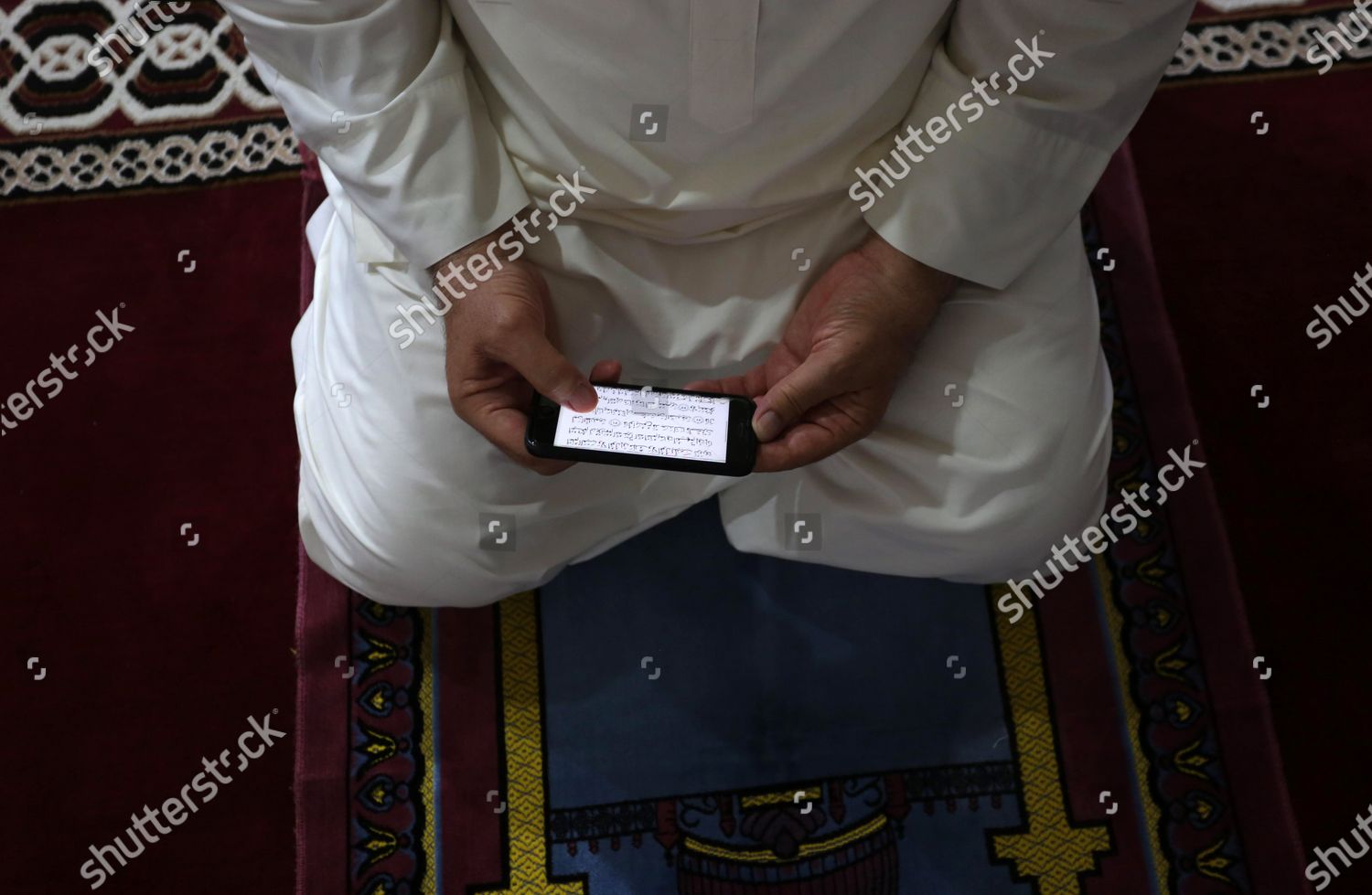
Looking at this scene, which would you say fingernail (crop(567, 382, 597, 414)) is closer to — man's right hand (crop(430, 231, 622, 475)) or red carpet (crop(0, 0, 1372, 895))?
man's right hand (crop(430, 231, 622, 475))

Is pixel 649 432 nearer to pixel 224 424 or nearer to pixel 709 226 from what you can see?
pixel 709 226

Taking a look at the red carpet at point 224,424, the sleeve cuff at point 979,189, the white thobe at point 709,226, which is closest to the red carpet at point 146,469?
the red carpet at point 224,424

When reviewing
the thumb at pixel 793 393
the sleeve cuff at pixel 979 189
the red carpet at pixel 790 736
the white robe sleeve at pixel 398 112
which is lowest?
the red carpet at pixel 790 736

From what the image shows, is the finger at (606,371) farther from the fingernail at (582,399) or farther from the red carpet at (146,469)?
the red carpet at (146,469)

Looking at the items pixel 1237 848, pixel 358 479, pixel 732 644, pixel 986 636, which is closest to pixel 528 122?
pixel 358 479

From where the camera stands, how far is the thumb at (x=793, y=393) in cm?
79

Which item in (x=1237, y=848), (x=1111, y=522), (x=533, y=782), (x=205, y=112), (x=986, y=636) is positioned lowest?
(x=1237, y=848)

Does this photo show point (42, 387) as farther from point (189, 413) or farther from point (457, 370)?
point (457, 370)

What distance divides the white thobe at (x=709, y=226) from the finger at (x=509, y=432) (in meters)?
0.05

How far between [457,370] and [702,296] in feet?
0.67

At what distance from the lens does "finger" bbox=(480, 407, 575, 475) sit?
31.5 inches

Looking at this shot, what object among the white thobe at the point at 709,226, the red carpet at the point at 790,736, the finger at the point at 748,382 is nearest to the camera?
the white thobe at the point at 709,226

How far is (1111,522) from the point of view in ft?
3.64

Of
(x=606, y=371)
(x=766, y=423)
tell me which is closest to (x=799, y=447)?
(x=766, y=423)
